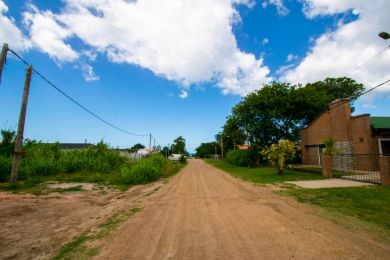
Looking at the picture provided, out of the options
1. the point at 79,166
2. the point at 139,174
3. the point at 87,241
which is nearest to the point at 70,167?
the point at 79,166

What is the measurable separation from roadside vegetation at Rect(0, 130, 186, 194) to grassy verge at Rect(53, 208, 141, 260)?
22.5 feet

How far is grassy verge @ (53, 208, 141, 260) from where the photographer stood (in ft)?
12.9

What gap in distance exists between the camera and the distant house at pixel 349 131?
1894 centimetres

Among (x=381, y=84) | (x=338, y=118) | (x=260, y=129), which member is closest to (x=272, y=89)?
(x=260, y=129)

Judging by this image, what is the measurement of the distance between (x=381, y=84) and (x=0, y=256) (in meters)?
16.2

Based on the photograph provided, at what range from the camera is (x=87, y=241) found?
458cm

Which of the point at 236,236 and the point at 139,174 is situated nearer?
the point at 236,236

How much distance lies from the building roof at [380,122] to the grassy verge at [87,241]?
21477mm

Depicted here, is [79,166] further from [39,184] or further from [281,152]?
[281,152]

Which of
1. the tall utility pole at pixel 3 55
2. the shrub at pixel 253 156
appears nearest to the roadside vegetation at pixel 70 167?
the tall utility pole at pixel 3 55

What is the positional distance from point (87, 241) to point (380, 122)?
25.0 metres

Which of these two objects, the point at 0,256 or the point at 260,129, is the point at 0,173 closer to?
the point at 0,256

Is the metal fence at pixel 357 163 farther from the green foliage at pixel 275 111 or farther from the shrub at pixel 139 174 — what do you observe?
the shrub at pixel 139 174

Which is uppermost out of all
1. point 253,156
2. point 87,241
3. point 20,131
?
point 20,131
